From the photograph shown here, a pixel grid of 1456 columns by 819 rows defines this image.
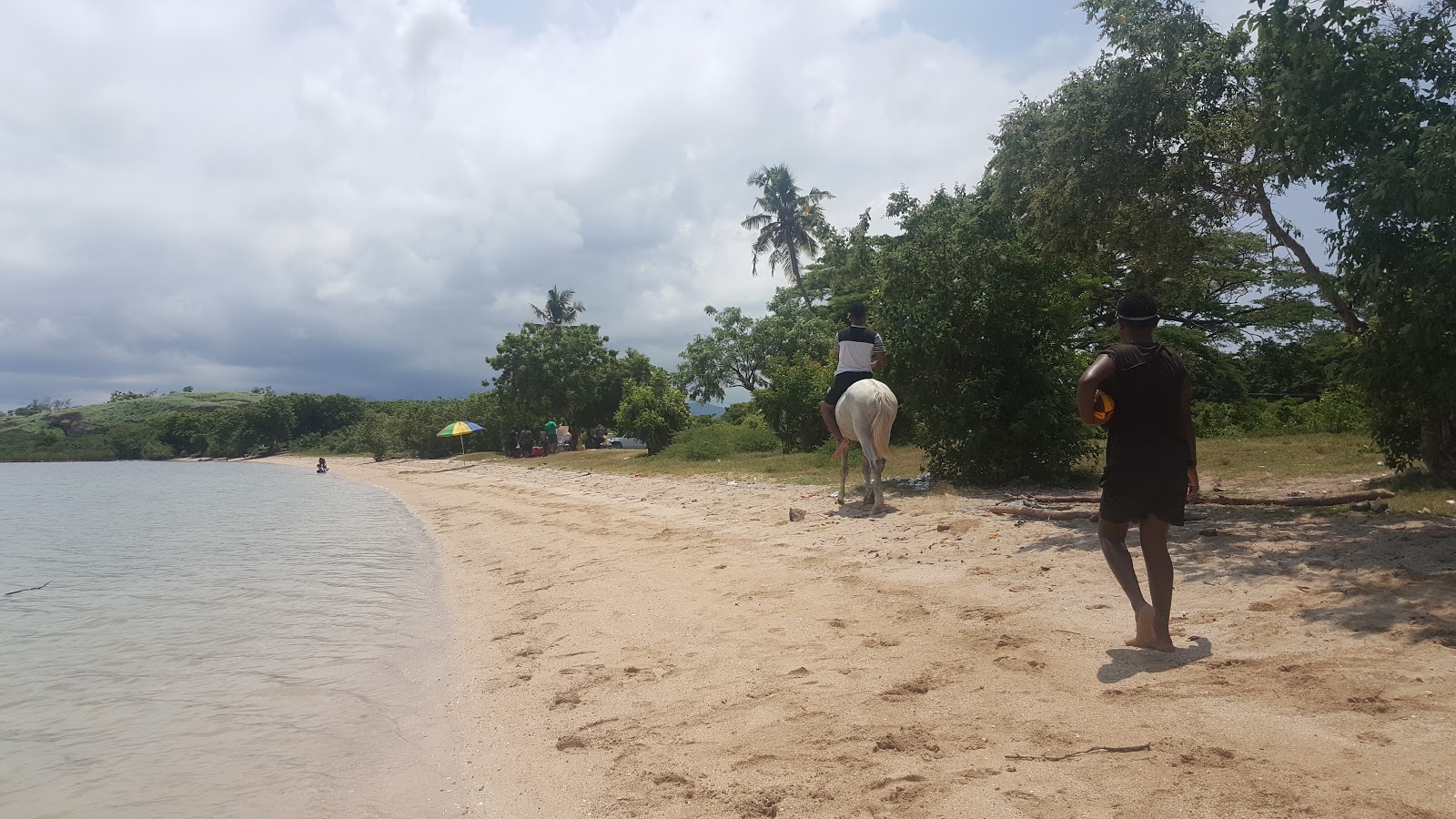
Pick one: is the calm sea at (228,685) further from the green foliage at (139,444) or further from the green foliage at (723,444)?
the green foliage at (139,444)

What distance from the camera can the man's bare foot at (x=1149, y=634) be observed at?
3.94 metres

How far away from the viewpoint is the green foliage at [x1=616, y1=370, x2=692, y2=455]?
91.9 feet

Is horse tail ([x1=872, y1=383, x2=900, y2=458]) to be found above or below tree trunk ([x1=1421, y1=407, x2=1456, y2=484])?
above

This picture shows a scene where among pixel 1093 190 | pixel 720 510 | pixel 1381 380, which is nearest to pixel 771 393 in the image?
pixel 720 510

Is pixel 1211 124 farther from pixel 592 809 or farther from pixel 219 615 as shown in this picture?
pixel 219 615

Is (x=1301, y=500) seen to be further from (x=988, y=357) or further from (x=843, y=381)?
(x=843, y=381)

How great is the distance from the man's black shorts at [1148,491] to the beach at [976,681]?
681 millimetres

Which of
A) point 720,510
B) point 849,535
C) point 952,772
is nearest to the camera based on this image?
point 952,772

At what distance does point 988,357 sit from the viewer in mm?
10766

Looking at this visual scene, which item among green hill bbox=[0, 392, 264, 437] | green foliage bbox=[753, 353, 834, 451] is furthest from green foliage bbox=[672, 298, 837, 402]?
green hill bbox=[0, 392, 264, 437]

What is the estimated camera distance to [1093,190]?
8.87m

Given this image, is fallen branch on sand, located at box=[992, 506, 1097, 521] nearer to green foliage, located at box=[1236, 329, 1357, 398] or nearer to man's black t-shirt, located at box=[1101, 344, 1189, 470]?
man's black t-shirt, located at box=[1101, 344, 1189, 470]

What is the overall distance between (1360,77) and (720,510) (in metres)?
7.66

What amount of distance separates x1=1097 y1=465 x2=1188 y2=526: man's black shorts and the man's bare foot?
1.50 feet
